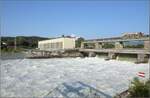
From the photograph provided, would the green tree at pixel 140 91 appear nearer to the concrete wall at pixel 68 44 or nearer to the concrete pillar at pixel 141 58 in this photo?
the concrete pillar at pixel 141 58

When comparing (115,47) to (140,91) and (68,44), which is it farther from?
(140,91)

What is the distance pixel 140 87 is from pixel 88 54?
38.4 metres

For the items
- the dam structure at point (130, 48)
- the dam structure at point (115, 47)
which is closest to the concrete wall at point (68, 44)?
the dam structure at point (115, 47)

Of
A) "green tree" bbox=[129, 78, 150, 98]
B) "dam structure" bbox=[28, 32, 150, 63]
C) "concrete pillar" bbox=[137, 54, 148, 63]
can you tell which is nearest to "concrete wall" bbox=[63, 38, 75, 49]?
"dam structure" bbox=[28, 32, 150, 63]

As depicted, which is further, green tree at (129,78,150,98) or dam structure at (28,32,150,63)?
dam structure at (28,32,150,63)

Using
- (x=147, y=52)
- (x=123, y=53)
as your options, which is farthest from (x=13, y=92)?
(x=123, y=53)

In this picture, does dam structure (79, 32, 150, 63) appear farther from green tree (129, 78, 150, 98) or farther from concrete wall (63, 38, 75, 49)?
green tree (129, 78, 150, 98)

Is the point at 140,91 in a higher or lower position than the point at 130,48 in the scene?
lower

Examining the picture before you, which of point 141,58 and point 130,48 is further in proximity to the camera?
point 130,48

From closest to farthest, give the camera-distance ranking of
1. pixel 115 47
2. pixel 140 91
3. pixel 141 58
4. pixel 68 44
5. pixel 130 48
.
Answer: pixel 140 91
pixel 141 58
pixel 130 48
pixel 115 47
pixel 68 44

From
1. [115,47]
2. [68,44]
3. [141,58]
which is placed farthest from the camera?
[68,44]

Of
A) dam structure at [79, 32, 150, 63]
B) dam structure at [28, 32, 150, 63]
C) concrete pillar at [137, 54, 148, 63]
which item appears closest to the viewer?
concrete pillar at [137, 54, 148, 63]

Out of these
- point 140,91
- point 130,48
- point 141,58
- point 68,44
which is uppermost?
point 68,44

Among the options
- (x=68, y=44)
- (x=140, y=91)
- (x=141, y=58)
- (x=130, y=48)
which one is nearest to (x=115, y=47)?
(x=130, y=48)
